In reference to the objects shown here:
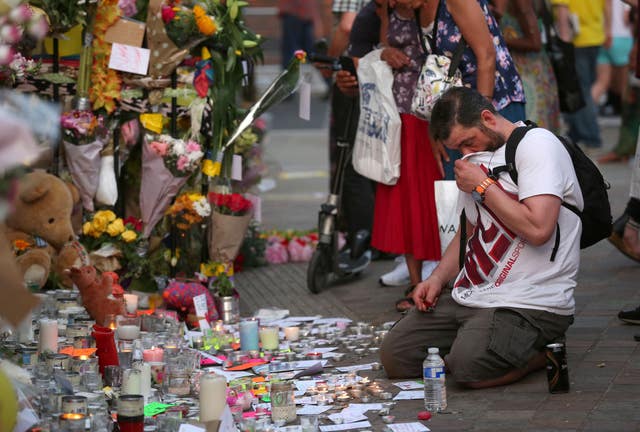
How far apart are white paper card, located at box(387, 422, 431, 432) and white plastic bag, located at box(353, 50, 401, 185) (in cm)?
240

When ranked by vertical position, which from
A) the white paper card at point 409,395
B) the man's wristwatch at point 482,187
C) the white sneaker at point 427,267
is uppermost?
the man's wristwatch at point 482,187

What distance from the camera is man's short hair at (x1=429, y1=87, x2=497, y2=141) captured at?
5.49 m

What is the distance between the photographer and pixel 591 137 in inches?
537

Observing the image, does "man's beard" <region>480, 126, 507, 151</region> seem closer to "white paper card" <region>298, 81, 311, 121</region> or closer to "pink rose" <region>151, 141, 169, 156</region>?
"white paper card" <region>298, 81, 311, 121</region>

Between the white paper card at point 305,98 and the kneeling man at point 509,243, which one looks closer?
the kneeling man at point 509,243

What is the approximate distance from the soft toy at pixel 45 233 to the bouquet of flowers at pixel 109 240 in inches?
7.9

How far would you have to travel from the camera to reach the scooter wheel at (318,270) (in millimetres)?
7762

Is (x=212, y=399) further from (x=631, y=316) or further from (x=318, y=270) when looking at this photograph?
(x=318, y=270)

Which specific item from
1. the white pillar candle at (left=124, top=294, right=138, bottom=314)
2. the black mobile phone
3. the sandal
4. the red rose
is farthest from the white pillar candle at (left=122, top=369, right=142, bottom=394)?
the black mobile phone

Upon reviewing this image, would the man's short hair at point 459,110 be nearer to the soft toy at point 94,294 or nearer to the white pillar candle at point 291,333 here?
the white pillar candle at point 291,333

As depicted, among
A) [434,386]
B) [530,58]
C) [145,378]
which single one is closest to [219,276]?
[145,378]

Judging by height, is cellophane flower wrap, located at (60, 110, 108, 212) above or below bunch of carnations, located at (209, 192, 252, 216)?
above

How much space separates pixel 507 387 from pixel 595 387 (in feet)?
1.21

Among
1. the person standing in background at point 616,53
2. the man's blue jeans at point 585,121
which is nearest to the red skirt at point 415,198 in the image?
the man's blue jeans at point 585,121
